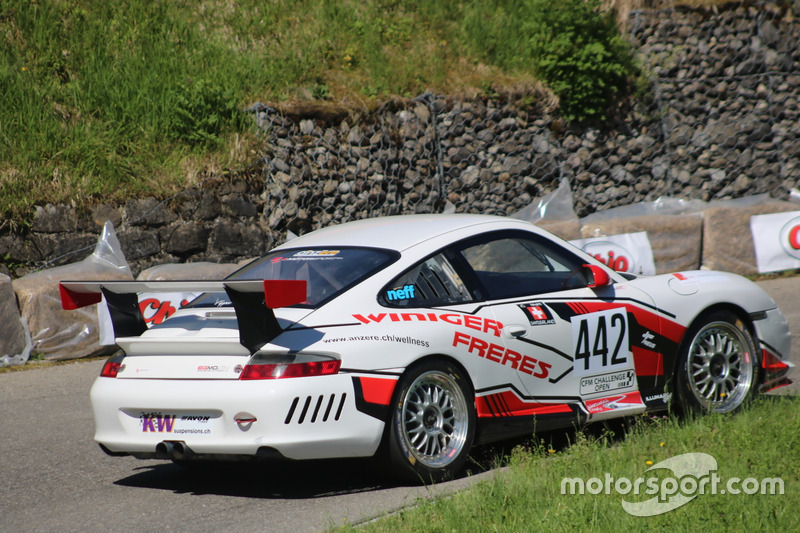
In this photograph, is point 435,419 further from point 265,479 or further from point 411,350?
point 265,479

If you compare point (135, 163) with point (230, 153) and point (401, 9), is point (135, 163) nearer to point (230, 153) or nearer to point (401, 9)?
point (230, 153)

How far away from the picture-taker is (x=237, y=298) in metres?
4.55

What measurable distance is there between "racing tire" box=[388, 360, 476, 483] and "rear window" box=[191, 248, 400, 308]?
0.66m

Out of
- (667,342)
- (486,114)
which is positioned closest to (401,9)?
(486,114)

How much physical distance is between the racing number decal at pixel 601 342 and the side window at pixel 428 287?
80cm

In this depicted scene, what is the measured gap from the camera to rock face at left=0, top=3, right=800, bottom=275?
509 inches

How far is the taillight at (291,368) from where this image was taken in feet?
14.9

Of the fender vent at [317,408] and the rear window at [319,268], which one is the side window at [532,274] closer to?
the rear window at [319,268]

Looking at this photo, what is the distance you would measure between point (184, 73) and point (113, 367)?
10.5 metres

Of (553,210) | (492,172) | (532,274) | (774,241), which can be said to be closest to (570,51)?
(492,172)

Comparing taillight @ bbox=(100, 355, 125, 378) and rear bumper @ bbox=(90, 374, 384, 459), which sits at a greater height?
taillight @ bbox=(100, 355, 125, 378)

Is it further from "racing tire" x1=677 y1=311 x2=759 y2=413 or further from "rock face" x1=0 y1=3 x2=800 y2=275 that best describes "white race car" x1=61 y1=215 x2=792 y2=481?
"rock face" x1=0 y1=3 x2=800 y2=275

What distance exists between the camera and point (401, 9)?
1909 centimetres

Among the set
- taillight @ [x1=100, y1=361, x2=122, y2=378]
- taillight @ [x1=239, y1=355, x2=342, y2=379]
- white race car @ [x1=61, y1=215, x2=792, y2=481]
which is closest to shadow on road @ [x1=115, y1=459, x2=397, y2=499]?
white race car @ [x1=61, y1=215, x2=792, y2=481]
